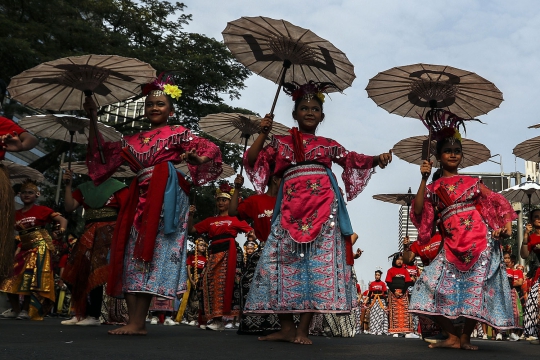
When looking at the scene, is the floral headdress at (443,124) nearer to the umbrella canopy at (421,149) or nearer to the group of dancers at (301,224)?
the group of dancers at (301,224)

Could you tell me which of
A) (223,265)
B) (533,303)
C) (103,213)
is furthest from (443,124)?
(223,265)

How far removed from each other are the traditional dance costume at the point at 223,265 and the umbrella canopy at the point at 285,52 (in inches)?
148

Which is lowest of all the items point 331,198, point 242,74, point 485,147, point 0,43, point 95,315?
point 95,315

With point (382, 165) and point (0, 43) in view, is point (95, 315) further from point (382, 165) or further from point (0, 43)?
point (0, 43)

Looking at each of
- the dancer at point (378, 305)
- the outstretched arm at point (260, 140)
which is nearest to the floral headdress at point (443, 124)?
the outstretched arm at point (260, 140)

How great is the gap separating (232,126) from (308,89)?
18.1 feet

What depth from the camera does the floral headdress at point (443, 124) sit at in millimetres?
7148

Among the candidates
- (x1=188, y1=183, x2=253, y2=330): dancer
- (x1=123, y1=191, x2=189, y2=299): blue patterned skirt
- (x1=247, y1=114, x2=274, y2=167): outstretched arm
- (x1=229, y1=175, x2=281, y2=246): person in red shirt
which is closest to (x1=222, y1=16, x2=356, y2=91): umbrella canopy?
(x1=247, y1=114, x2=274, y2=167): outstretched arm

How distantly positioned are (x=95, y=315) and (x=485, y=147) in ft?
17.1

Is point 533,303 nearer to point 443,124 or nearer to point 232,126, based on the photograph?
point 443,124

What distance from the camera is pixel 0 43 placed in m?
15.3

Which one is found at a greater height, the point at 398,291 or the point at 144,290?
the point at 398,291

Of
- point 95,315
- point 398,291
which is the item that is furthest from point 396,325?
point 95,315

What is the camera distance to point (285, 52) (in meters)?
6.99
